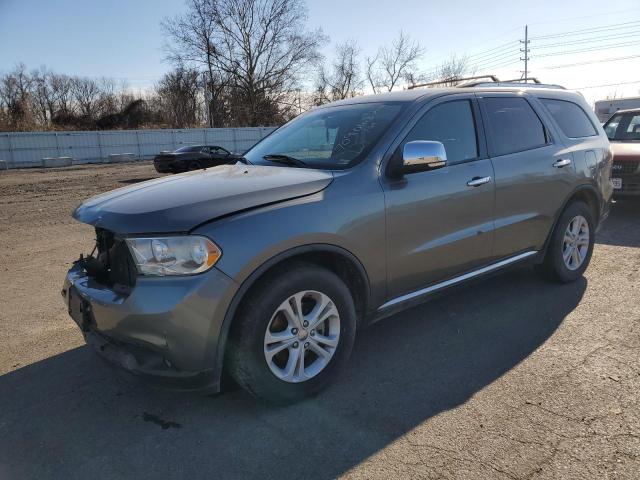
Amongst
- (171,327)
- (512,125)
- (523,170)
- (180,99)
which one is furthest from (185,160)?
(180,99)

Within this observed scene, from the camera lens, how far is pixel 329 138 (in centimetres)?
369

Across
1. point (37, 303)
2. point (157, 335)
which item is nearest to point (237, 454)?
point (157, 335)

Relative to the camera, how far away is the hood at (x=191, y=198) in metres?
2.54

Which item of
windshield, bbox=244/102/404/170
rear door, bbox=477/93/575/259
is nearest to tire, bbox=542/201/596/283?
rear door, bbox=477/93/575/259

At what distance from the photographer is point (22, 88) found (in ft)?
187

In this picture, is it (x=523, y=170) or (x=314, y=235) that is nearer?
(x=314, y=235)

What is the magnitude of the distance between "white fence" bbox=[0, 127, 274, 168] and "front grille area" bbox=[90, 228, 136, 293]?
29.8 m

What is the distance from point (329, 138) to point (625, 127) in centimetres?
831

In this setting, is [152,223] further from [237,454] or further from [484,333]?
[484,333]

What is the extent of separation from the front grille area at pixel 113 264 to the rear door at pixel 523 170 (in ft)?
9.00

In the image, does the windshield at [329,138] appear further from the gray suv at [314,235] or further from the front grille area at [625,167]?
the front grille area at [625,167]

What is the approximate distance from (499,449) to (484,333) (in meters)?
1.45

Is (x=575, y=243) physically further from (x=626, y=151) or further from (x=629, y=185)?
(x=626, y=151)

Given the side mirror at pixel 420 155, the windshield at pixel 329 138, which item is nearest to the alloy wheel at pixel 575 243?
the side mirror at pixel 420 155
